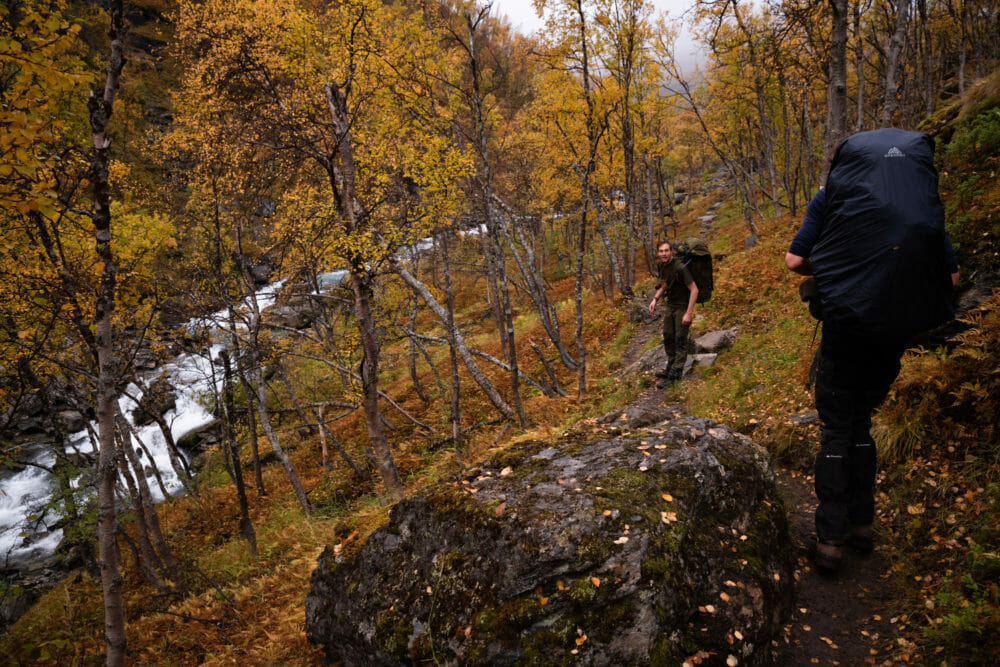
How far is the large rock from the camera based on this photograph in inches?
106

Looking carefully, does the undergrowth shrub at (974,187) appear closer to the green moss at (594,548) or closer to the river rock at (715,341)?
the river rock at (715,341)

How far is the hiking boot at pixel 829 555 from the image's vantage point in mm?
3377

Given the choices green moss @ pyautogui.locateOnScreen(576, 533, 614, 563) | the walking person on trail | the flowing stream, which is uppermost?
the walking person on trail

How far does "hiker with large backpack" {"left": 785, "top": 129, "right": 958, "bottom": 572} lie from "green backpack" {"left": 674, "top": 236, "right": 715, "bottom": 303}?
449 centimetres

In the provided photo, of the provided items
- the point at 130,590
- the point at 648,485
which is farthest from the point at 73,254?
the point at 648,485

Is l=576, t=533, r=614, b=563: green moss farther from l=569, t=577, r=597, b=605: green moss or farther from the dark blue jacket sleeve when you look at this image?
the dark blue jacket sleeve

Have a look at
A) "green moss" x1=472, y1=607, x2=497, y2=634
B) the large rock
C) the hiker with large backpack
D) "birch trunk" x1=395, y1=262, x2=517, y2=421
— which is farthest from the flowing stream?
the hiker with large backpack

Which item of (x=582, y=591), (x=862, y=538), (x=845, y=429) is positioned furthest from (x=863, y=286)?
(x=582, y=591)

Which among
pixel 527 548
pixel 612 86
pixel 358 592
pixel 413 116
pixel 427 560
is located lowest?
pixel 358 592

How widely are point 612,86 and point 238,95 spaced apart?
47.4 feet

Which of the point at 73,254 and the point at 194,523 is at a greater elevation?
the point at 73,254

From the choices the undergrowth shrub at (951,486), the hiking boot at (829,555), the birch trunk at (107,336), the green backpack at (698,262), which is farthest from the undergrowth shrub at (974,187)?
the birch trunk at (107,336)

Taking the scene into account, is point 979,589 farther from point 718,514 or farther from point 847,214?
point 847,214

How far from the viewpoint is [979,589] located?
Answer: 8.56 ft
